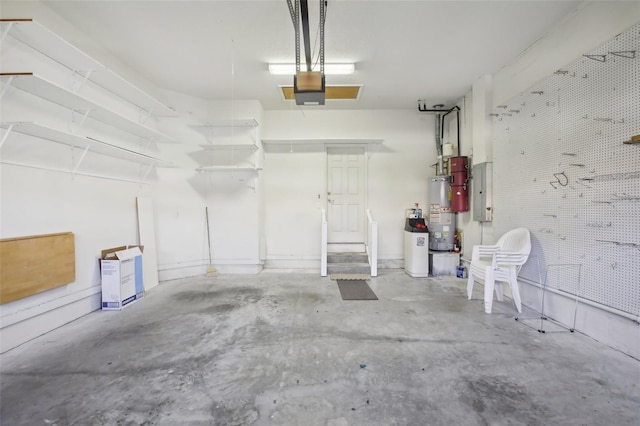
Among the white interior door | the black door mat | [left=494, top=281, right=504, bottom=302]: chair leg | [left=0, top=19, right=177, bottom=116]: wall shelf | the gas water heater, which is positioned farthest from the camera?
the white interior door

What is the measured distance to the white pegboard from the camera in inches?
82.0

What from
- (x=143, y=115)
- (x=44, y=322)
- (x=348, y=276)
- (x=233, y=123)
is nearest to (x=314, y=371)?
(x=348, y=276)

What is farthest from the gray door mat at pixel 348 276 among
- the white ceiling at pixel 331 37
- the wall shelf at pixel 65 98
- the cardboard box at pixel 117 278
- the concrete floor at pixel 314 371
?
the wall shelf at pixel 65 98

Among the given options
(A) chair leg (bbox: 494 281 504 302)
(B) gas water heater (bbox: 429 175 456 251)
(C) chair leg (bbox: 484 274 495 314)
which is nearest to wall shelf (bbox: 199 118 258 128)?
(B) gas water heater (bbox: 429 175 456 251)

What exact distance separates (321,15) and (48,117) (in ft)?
9.90

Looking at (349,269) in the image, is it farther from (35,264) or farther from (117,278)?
(35,264)

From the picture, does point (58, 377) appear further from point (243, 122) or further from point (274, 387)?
point (243, 122)

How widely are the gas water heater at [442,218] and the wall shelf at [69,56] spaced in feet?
15.9

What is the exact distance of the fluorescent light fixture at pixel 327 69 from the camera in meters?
3.49

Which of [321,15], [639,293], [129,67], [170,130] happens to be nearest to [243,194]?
[170,130]

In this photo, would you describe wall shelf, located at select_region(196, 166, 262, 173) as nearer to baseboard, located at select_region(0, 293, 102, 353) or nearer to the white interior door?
the white interior door

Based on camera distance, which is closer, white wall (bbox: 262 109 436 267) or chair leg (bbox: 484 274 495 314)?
chair leg (bbox: 484 274 495 314)

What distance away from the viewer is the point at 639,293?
200 cm

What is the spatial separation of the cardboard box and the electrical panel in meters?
5.18
